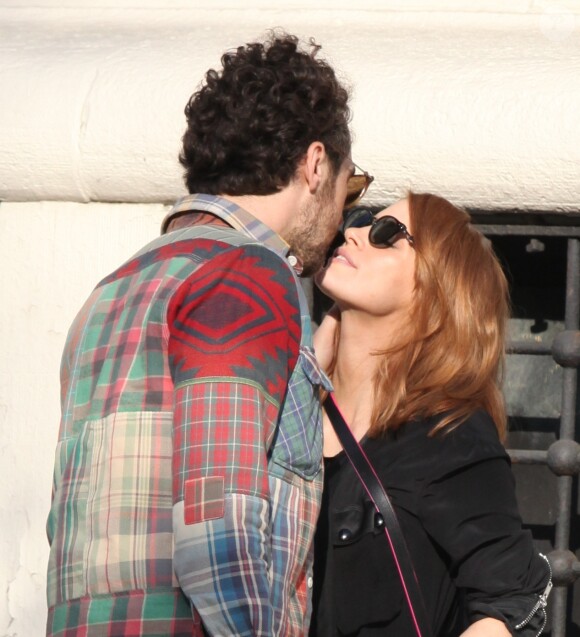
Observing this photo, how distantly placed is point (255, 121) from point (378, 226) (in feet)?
1.53

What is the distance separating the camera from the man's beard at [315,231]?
85.4 inches

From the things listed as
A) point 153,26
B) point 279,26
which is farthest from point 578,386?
point 153,26

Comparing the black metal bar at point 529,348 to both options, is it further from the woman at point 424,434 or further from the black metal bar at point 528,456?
the woman at point 424,434

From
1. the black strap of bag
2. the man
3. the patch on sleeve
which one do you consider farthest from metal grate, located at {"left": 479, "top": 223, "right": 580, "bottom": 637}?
the patch on sleeve

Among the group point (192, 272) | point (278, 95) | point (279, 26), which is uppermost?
point (279, 26)

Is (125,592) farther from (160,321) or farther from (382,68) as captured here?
(382,68)

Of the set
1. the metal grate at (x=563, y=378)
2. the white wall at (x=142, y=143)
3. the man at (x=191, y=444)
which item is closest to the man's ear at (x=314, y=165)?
the man at (x=191, y=444)

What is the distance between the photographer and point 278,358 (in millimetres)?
1818

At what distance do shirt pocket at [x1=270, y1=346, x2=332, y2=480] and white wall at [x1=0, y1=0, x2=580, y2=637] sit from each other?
1100 mm

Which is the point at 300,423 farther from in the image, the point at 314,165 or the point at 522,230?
the point at 522,230

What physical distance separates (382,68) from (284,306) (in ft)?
4.21

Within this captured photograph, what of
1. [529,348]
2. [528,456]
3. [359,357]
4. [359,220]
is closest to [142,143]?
[359,220]

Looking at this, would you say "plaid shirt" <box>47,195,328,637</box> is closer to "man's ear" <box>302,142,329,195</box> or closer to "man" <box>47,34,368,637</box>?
"man" <box>47,34,368,637</box>

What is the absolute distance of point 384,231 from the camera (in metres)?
2.47
